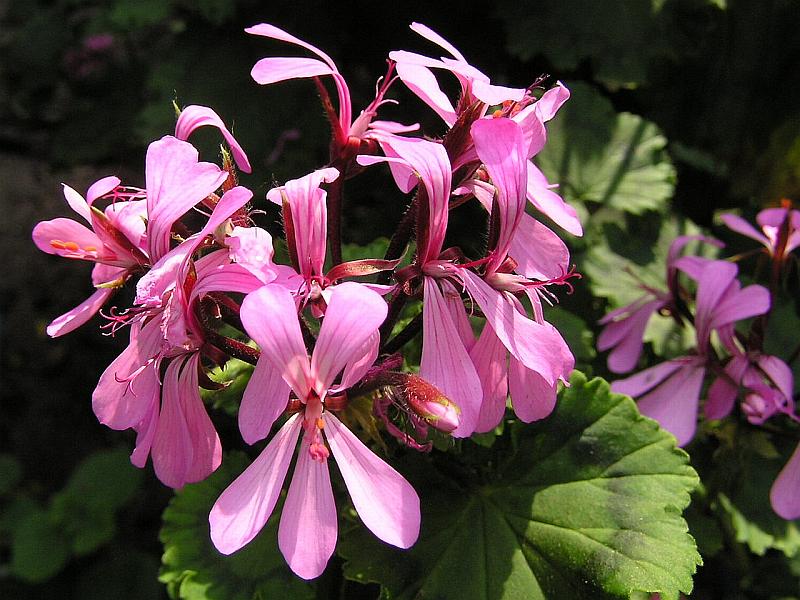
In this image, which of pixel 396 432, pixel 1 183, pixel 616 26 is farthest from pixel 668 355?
pixel 1 183

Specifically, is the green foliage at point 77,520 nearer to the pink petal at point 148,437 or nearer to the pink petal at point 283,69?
the pink petal at point 148,437

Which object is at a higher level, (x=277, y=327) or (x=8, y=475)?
(x=277, y=327)

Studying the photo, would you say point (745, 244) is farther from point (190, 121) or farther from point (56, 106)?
point (56, 106)

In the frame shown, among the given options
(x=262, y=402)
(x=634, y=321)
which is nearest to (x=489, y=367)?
(x=262, y=402)

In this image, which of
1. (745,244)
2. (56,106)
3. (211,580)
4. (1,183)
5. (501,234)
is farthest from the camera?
(1,183)

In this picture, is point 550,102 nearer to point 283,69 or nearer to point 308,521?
point 283,69
